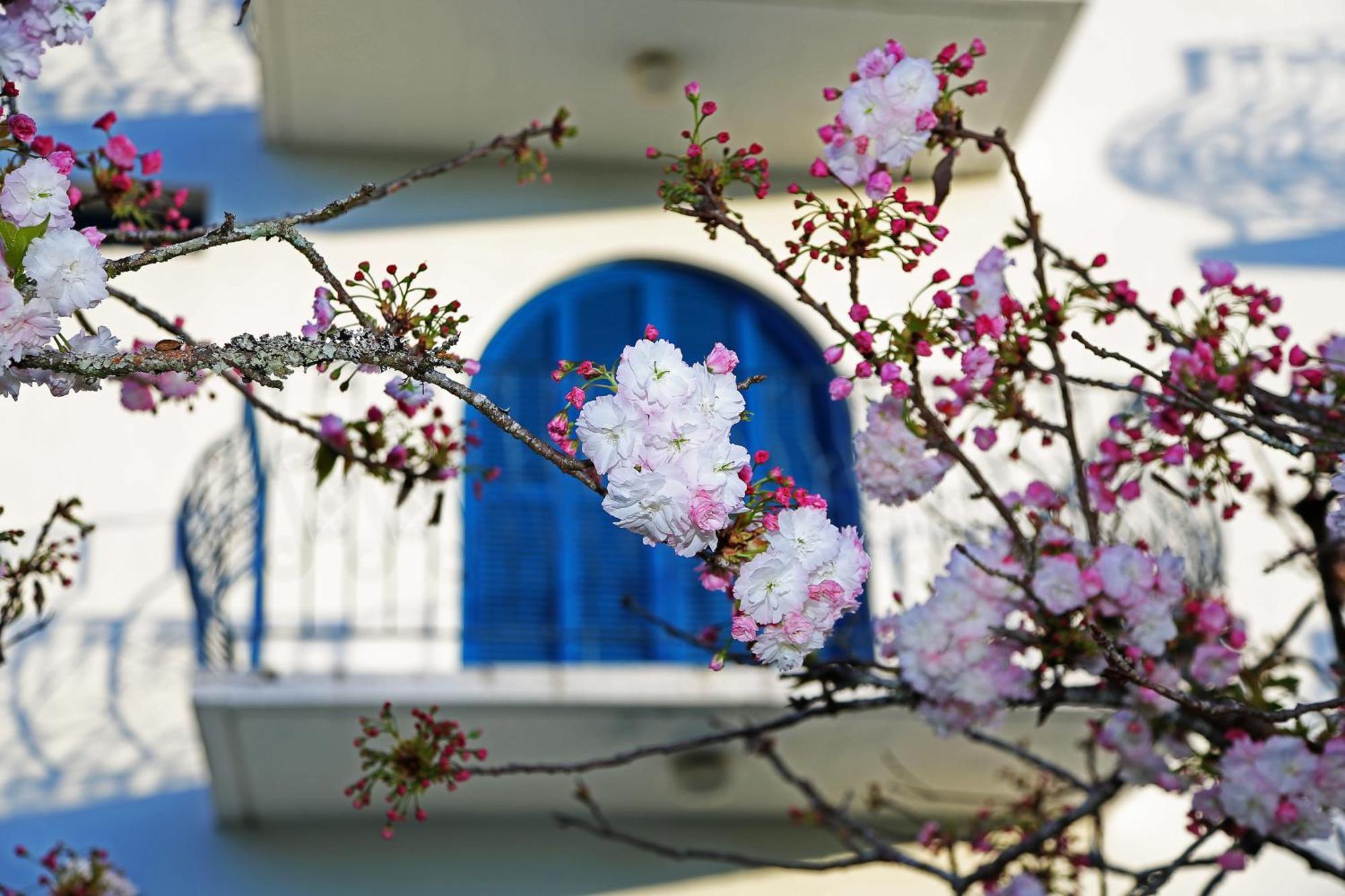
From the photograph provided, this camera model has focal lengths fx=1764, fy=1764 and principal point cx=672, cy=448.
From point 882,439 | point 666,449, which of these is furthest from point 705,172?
point 666,449

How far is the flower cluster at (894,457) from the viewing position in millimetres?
4203

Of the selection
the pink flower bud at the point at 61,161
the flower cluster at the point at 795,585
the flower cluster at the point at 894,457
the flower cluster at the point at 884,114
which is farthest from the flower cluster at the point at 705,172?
the pink flower bud at the point at 61,161

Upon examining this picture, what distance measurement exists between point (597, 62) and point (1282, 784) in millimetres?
4329

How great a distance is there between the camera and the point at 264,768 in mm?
6430

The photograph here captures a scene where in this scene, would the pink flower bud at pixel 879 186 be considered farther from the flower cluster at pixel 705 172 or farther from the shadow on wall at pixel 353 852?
the shadow on wall at pixel 353 852

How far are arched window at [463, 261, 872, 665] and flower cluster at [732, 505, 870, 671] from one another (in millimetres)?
3619

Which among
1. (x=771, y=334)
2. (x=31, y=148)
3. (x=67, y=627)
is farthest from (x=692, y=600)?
(x=31, y=148)

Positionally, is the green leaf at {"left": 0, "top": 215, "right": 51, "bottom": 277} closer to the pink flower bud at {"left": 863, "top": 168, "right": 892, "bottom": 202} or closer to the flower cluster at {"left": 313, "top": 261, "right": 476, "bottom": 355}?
the flower cluster at {"left": 313, "top": 261, "right": 476, "bottom": 355}

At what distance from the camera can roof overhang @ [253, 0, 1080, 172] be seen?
23.0 ft

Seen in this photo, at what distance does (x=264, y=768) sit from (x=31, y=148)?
11.5 feet

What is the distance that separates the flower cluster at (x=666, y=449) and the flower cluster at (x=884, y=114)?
1203 mm

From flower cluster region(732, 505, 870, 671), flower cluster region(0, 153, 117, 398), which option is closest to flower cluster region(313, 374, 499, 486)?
flower cluster region(0, 153, 117, 398)

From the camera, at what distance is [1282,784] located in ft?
13.7

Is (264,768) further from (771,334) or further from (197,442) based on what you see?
(771,334)
